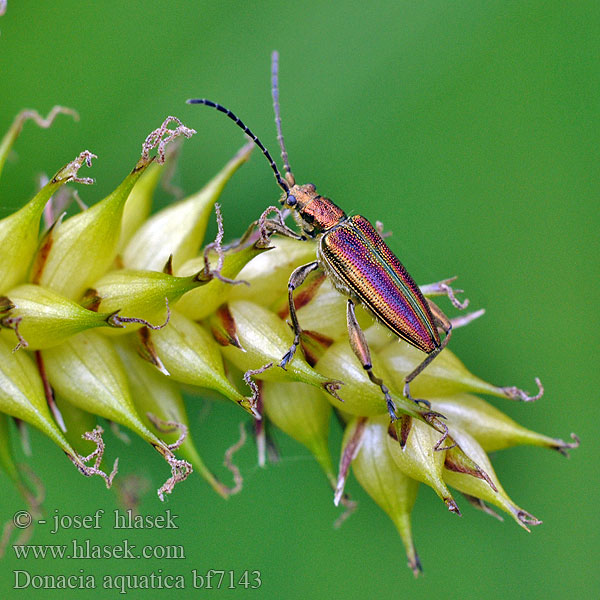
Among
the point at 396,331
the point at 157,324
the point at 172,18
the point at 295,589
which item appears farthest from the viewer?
the point at 295,589

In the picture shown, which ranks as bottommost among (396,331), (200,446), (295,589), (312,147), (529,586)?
(295,589)

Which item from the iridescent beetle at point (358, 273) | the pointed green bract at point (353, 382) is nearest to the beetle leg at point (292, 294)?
the iridescent beetle at point (358, 273)

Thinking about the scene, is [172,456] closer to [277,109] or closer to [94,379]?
[94,379]

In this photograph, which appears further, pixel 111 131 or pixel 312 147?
pixel 312 147

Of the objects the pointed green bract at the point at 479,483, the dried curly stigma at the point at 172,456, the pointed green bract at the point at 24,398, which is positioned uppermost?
the pointed green bract at the point at 479,483

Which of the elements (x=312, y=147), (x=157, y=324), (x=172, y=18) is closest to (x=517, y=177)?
(x=312, y=147)

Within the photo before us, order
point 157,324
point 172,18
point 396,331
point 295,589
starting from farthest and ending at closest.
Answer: point 295,589 → point 172,18 → point 396,331 → point 157,324

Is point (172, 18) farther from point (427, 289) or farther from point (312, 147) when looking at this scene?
point (427, 289)

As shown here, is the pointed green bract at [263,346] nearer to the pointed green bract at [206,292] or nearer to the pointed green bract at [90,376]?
the pointed green bract at [206,292]
